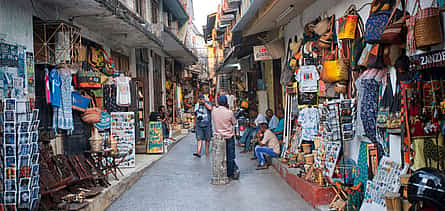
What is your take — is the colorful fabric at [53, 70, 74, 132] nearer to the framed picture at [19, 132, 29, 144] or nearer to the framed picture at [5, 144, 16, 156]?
the framed picture at [19, 132, 29, 144]

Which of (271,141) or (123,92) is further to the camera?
(123,92)

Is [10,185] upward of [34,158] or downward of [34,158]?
downward

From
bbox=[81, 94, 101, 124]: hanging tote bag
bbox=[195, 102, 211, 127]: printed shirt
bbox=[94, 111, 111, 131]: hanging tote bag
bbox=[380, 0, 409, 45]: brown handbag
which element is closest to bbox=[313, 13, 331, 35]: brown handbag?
bbox=[380, 0, 409, 45]: brown handbag

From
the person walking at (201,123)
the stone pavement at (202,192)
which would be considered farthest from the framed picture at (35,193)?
the person walking at (201,123)

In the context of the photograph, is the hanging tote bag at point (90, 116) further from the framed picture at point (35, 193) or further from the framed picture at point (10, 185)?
the framed picture at point (10, 185)

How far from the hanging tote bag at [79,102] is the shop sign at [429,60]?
21.2ft

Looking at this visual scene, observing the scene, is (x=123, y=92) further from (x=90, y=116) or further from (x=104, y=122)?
(x=90, y=116)

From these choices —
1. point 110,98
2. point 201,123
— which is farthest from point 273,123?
point 110,98

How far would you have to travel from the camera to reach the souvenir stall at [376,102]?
13.7 feet

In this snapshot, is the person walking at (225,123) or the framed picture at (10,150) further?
the person walking at (225,123)

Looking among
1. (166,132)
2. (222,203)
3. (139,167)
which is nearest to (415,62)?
(222,203)

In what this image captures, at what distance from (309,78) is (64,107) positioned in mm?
4762

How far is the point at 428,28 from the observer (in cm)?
390

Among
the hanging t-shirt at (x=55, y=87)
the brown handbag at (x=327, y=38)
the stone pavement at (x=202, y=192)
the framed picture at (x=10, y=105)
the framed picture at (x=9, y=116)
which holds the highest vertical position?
the brown handbag at (x=327, y=38)
